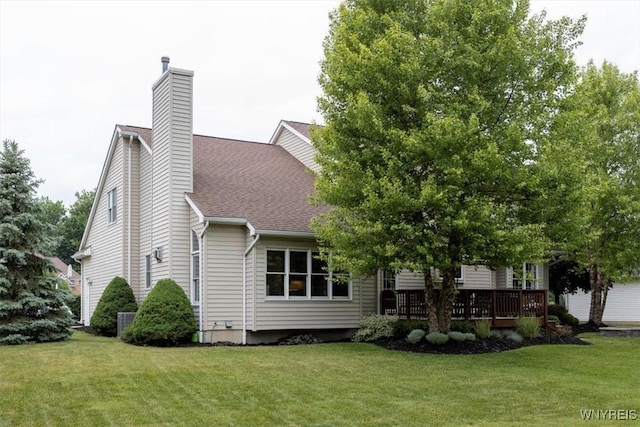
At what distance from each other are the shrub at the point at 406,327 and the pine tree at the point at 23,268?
8.94 m

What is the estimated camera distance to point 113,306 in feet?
66.3

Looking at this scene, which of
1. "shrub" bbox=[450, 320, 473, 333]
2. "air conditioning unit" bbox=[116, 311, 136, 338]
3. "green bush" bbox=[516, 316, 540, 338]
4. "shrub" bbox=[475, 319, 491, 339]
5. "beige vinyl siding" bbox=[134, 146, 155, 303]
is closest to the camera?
"shrub" bbox=[475, 319, 491, 339]

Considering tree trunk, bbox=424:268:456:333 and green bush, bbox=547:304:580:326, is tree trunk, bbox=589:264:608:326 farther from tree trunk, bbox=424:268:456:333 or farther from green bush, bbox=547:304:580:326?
tree trunk, bbox=424:268:456:333

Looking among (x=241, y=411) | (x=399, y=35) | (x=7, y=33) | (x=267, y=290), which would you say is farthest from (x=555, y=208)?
(x=7, y=33)

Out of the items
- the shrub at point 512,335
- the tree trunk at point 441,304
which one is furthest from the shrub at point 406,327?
the shrub at point 512,335

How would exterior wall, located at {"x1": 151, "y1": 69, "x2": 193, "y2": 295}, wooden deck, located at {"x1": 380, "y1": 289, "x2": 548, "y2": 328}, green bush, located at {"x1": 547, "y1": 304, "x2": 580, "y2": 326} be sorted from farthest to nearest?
1. green bush, located at {"x1": 547, "y1": 304, "x2": 580, "y2": 326}
2. wooden deck, located at {"x1": 380, "y1": 289, "x2": 548, "y2": 328}
3. exterior wall, located at {"x1": 151, "y1": 69, "x2": 193, "y2": 295}

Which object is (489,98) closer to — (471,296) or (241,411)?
(471,296)

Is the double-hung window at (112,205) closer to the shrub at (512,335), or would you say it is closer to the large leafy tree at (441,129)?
the large leafy tree at (441,129)

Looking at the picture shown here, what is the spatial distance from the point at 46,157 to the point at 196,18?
3762cm

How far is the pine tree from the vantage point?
58.5 feet

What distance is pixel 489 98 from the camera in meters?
15.3

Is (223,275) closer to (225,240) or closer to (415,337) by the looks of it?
(225,240)

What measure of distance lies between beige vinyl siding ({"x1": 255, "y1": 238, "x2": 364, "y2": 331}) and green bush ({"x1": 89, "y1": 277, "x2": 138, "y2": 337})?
16.3 feet

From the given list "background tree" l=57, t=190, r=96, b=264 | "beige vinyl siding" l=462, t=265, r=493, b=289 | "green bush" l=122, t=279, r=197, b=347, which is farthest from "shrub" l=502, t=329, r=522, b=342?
"background tree" l=57, t=190, r=96, b=264
